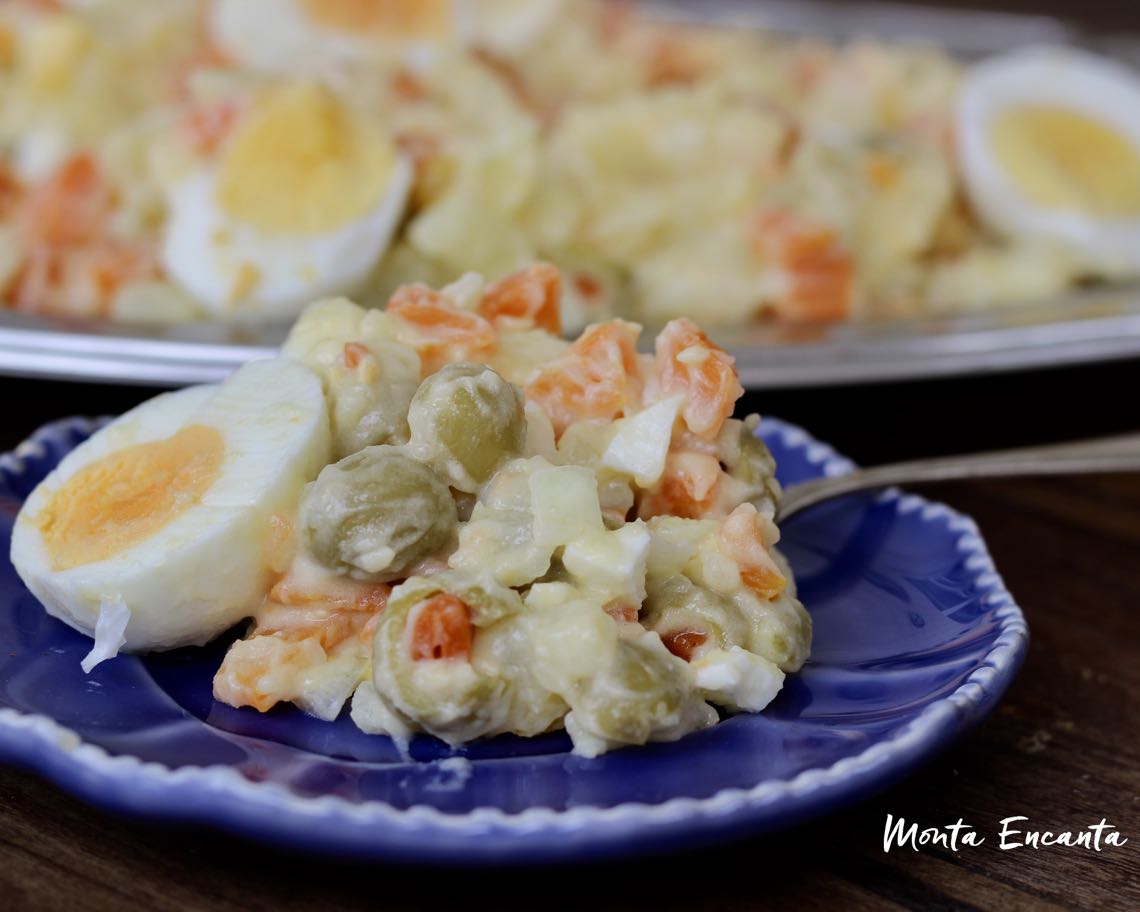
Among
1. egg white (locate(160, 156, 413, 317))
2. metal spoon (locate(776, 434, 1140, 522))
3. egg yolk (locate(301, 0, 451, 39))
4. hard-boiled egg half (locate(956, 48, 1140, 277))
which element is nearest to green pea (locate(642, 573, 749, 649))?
metal spoon (locate(776, 434, 1140, 522))

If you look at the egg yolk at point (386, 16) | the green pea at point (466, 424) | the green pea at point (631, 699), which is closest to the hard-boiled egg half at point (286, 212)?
the egg yolk at point (386, 16)

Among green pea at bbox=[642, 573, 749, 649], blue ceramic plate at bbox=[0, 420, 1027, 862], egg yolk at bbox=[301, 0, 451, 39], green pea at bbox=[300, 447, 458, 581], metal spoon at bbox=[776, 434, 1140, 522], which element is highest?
egg yolk at bbox=[301, 0, 451, 39]

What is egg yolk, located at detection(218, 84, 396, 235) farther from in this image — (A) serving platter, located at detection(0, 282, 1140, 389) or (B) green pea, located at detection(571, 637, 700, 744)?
(B) green pea, located at detection(571, 637, 700, 744)

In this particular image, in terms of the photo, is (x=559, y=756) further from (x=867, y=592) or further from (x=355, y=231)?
(x=355, y=231)

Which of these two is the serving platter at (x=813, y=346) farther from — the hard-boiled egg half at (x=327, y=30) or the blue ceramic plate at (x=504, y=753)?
the hard-boiled egg half at (x=327, y=30)

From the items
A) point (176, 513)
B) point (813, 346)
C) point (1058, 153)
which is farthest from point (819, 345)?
point (176, 513)

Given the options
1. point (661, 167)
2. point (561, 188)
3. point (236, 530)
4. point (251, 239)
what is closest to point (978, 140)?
point (661, 167)
